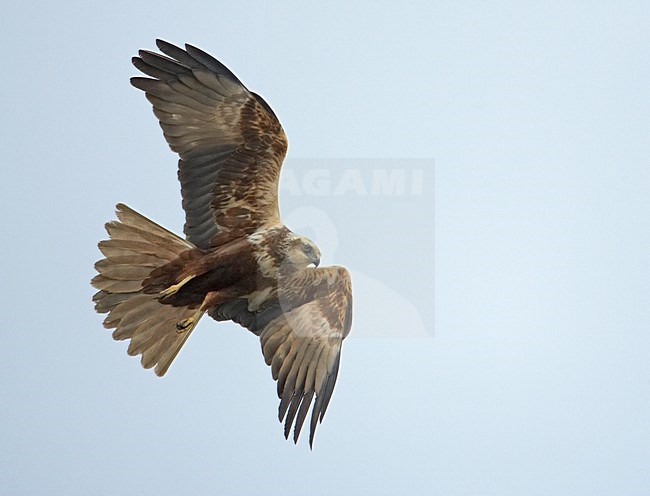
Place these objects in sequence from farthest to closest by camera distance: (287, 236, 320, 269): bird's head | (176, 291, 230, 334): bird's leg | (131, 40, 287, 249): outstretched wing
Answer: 1. (176, 291, 230, 334): bird's leg
2. (287, 236, 320, 269): bird's head
3. (131, 40, 287, 249): outstretched wing

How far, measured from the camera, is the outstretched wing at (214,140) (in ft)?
34.3

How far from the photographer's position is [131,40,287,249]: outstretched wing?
10.5 m

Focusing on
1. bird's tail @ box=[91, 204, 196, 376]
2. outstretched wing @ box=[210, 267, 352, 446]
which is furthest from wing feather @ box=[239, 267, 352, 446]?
bird's tail @ box=[91, 204, 196, 376]

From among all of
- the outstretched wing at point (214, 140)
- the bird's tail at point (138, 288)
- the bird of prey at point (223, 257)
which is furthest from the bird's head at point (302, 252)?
the bird's tail at point (138, 288)

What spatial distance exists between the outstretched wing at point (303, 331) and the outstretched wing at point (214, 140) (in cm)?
55

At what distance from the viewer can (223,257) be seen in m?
10.6

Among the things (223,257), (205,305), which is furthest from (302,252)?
(205,305)

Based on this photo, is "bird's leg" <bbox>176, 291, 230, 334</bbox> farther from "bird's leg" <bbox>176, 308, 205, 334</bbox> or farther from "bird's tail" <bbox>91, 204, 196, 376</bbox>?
"bird's tail" <bbox>91, 204, 196, 376</bbox>

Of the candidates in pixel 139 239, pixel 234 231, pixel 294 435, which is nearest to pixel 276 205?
pixel 234 231

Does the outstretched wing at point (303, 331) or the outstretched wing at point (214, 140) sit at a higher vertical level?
the outstretched wing at point (214, 140)

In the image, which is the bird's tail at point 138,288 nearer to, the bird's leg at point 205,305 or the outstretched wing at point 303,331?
the bird's leg at point 205,305

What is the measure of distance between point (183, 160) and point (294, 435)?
216 centimetres

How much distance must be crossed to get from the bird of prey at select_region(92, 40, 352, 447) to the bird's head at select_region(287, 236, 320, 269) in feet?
0.03

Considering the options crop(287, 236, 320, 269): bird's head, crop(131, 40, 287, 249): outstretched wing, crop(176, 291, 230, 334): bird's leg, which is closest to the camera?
crop(131, 40, 287, 249): outstretched wing
